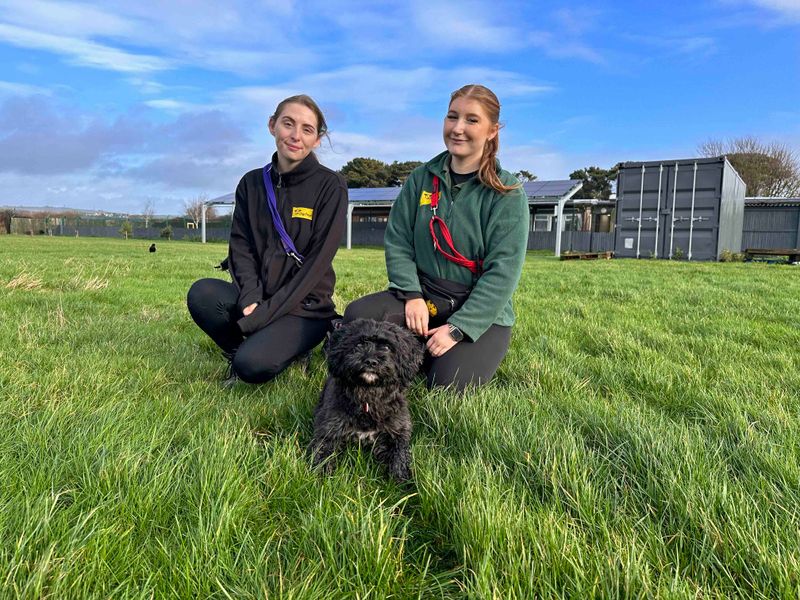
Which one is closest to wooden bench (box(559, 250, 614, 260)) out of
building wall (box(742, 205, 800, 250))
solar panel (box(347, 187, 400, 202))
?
building wall (box(742, 205, 800, 250))

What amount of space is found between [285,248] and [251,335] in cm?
75

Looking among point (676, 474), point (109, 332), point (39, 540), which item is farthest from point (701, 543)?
point (109, 332)

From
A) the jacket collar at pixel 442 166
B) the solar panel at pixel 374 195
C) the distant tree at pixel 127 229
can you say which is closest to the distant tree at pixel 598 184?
the solar panel at pixel 374 195

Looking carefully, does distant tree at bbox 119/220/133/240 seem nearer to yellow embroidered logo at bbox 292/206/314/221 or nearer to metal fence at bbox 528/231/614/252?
metal fence at bbox 528/231/614/252

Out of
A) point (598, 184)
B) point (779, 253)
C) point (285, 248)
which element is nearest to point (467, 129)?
point (285, 248)

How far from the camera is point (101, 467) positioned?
208cm

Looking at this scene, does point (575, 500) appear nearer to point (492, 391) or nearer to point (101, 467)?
point (492, 391)

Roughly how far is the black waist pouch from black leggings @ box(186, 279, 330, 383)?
35.4 inches

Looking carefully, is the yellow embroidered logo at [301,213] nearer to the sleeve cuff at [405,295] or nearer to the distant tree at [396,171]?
the sleeve cuff at [405,295]

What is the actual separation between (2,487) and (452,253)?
290 centimetres

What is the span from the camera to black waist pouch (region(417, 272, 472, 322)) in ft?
12.6

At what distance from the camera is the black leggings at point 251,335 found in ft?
11.7

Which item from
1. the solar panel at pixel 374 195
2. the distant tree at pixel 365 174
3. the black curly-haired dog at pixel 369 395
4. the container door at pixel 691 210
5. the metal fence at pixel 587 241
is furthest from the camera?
the distant tree at pixel 365 174

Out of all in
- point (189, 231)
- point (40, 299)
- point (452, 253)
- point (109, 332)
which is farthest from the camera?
point (189, 231)
